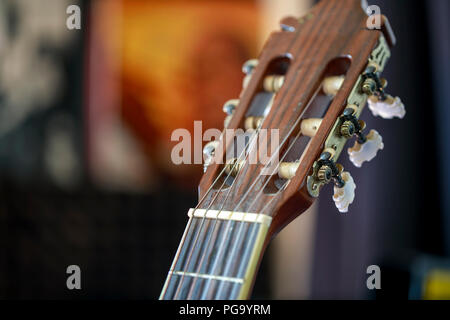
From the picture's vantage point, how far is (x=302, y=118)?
2.33ft

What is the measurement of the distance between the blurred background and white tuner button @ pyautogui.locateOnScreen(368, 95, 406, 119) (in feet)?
4.30

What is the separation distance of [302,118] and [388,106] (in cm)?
11

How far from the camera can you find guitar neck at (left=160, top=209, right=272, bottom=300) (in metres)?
0.61

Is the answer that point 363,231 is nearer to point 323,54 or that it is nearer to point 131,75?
point 131,75

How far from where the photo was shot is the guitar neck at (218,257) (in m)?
Result: 0.61

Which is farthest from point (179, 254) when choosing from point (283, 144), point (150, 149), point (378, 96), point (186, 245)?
point (150, 149)

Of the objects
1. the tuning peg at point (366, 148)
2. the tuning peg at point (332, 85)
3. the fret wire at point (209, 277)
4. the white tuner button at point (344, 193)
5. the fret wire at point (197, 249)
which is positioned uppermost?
the tuning peg at point (332, 85)

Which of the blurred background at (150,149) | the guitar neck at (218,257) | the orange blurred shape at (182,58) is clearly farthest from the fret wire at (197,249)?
the orange blurred shape at (182,58)

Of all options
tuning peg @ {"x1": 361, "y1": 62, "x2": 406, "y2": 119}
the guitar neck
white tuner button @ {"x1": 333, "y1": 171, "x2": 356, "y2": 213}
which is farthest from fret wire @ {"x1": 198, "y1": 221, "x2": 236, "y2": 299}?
tuning peg @ {"x1": 361, "y1": 62, "x2": 406, "y2": 119}

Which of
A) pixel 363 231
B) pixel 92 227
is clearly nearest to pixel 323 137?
pixel 363 231

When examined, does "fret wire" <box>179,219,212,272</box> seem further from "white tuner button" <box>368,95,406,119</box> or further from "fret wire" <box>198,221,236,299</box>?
"white tuner button" <box>368,95,406,119</box>

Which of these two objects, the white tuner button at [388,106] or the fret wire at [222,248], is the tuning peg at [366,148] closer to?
the white tuner button at [388,106]

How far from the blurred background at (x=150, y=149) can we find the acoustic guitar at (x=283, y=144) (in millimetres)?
1323
